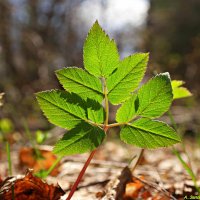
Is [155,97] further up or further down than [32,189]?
further up

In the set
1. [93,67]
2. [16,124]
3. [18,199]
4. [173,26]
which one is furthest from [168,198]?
[173,26]

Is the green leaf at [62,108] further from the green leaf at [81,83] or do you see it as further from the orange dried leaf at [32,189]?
the orange dried leaf at [32,189]

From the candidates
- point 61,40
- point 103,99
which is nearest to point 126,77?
point 103,99

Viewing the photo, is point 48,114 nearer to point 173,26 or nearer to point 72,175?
point 72,175

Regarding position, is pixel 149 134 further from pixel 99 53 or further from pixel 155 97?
pixel 99 53

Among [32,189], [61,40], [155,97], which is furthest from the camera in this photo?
[61,40]
